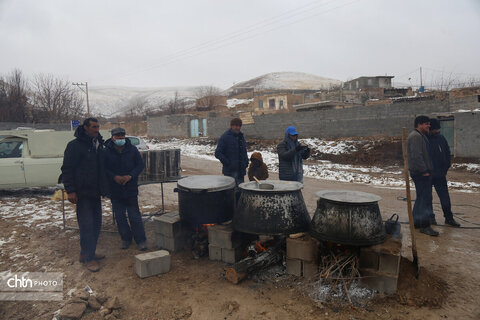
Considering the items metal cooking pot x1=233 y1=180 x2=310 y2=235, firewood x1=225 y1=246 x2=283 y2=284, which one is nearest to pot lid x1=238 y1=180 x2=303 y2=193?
metal cooking pot x1=233 y1=180 x2=310 y2=235

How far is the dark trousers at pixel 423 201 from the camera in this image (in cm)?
518

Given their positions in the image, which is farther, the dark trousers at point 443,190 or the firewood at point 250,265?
the dark trousers at point 443,190

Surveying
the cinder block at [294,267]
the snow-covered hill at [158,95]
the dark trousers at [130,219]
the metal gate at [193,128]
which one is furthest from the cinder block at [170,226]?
the snow-covered hill at [158,95]

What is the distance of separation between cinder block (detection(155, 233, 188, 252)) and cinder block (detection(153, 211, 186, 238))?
55 millimetres

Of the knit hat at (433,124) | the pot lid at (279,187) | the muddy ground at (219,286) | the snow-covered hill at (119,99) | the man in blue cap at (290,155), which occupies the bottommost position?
the muddy ground at (219,286)

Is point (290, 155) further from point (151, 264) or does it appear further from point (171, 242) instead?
point (151, 264)

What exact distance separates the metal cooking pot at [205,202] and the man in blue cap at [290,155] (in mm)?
1299

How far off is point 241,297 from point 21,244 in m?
3.90

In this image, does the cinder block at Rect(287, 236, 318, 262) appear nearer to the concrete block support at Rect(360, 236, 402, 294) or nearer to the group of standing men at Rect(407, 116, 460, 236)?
the concrete block support at Rect(360, 236, 402, 294)

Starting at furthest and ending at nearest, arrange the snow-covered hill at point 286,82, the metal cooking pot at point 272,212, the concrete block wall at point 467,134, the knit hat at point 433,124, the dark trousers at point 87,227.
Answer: the snow-covered hill at point 286,82
the concrete block wall at point 467,134
the knit hat at point 433,124
the dark trousers at point 87,227
the metal cooking pot at point 272,212

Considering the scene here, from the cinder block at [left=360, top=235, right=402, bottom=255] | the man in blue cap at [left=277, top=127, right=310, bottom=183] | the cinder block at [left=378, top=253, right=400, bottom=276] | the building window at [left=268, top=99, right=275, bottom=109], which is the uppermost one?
the building window at [left=268, top=99, right=275, bottom=109]

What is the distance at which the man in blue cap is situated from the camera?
206 inches

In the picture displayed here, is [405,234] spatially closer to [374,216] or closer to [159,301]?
[374,216]

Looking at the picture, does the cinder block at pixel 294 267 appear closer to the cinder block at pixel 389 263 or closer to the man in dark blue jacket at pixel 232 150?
the cinder block at pixel 389 263
